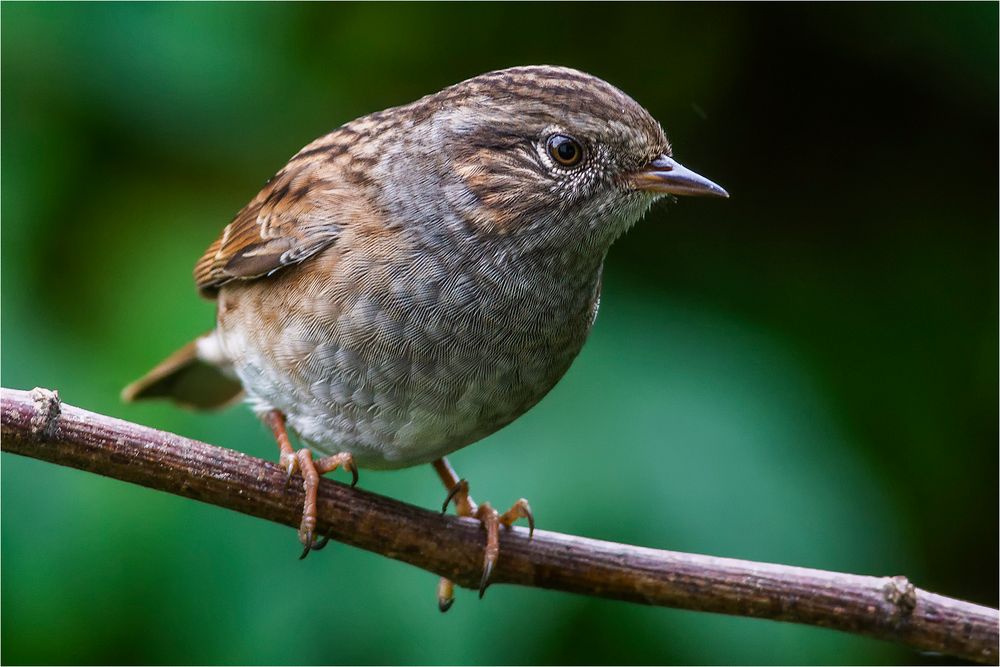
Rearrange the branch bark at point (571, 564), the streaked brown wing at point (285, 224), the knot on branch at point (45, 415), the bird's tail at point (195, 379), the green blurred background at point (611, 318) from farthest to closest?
the bird's tail at point (195, 379), the green blurred background at point (611, 318), the streaked brown wing at point (285, 224), the branch bark at point (571, 564), the knot on branch at point (45, 415)

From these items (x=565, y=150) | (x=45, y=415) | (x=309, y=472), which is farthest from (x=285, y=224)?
(x=45, y=415)

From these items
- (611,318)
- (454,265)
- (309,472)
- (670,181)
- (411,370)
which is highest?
(611,318)

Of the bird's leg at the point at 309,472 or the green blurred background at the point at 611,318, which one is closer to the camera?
the bird's leg at the point at 309,472

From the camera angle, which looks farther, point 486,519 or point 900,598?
point 486,519

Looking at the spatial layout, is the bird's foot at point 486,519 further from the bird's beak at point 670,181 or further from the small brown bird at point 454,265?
the bird's beak at point 670,181

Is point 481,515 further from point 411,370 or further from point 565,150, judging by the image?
point 565,150

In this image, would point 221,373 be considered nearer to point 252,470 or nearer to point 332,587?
point 332,587

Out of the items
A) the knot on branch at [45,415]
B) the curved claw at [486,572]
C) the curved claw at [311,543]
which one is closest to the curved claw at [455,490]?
the curved claw at [486,572]

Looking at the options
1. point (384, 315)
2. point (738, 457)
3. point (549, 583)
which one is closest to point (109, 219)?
point (384, 315)
